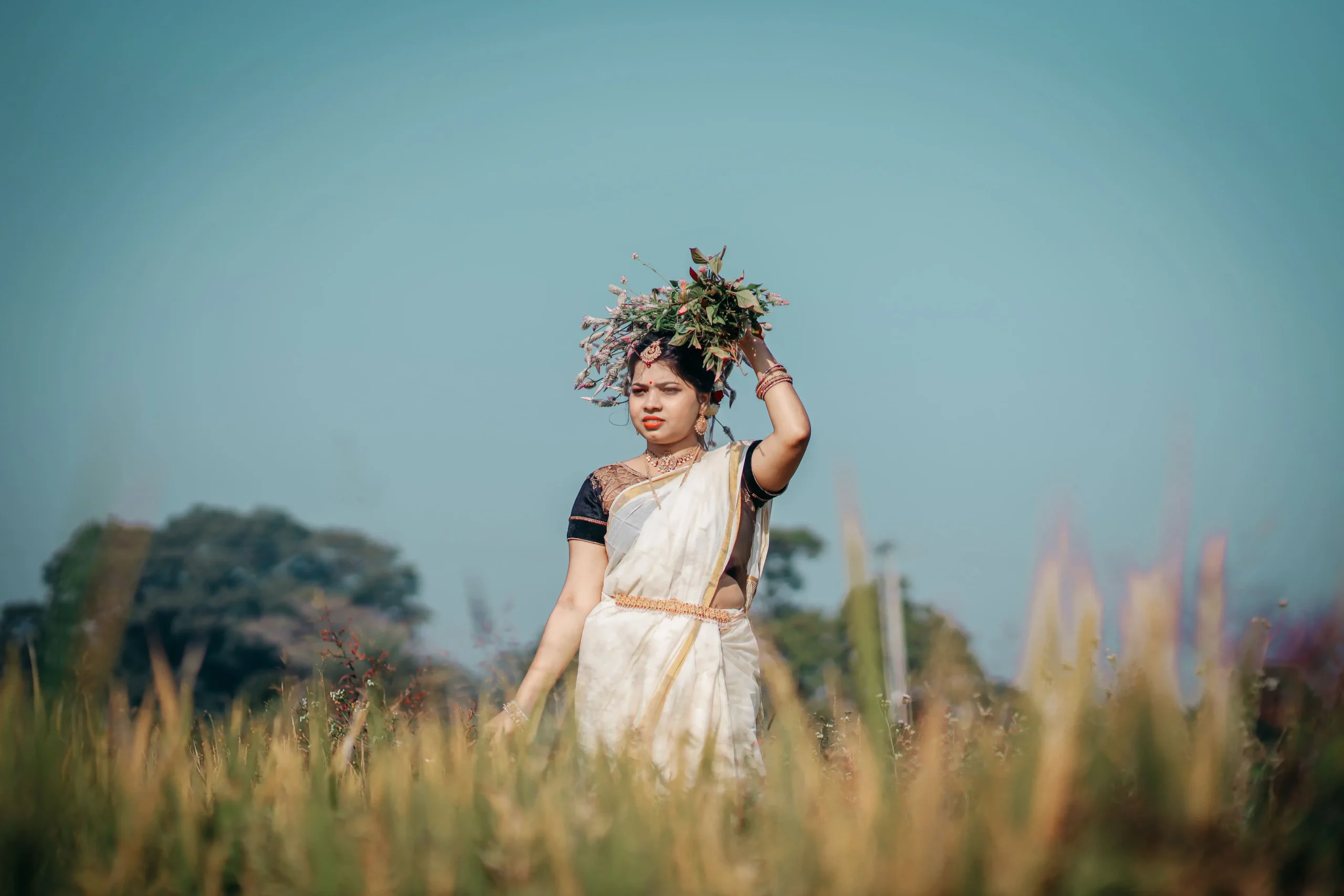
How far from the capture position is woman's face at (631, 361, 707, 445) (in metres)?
4.78

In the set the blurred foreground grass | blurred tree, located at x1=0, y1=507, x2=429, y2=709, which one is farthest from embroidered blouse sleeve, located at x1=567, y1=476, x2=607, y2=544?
blurred tree, located at x1=0, y1=507, x2=429, y2=709

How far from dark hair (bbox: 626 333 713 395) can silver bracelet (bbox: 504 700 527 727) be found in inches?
55.0

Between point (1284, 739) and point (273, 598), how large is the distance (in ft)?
119

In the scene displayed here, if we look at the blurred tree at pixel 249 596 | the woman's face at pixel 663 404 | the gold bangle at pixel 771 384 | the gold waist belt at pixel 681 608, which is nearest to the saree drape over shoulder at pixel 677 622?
the gold waist belt at pixel 681 608

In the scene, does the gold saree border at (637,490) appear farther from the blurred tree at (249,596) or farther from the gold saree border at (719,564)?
the blurred tree at (249,596)

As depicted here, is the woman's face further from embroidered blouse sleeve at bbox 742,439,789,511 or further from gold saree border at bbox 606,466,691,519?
embroidered blouse sleeve at bbox 742,439,789,511

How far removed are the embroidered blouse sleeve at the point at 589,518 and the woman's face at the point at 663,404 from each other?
325mm

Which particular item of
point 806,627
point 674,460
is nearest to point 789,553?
point 806,627

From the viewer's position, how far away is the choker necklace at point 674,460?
481 centimetres

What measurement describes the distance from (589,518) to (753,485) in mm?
676

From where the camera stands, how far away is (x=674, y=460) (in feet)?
15.8

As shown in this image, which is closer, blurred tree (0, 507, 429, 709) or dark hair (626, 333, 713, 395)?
dark hair (626, 333, 713, 395)

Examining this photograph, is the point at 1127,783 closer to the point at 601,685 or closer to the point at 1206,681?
the point at 1206,681

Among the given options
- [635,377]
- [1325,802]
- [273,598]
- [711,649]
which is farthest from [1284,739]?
[273,598]
